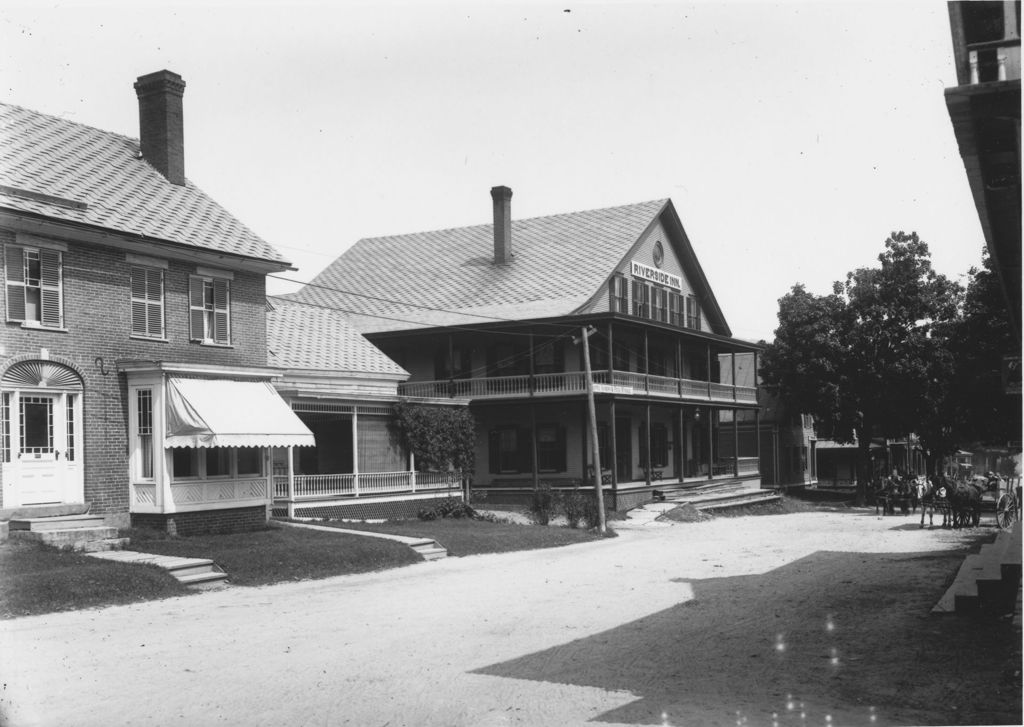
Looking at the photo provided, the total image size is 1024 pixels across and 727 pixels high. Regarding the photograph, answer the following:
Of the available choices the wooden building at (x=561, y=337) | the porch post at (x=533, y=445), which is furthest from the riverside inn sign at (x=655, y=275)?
the porch post at (x=533, y=445)

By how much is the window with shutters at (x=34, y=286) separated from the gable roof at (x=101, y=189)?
31.0 inches

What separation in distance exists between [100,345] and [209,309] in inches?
119

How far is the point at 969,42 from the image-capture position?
800 centimetres

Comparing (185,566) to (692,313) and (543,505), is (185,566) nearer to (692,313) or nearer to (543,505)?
(543,505)

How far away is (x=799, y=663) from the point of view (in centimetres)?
1030

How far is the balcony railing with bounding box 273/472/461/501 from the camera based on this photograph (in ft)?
88.2

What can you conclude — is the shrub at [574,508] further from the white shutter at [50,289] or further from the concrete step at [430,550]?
the white shutter at [50,289]

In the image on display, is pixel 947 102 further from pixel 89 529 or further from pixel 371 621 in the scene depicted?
pixel 89 529

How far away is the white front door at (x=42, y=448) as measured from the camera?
713 inches

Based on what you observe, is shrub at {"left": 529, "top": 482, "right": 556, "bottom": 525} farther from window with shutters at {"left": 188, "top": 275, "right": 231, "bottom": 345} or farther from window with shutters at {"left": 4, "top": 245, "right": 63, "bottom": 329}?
window with shutters at {"left": 4, "top": 245, "right": 63, "bottom": 329}

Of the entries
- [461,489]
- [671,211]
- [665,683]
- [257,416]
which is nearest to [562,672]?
[665,683]

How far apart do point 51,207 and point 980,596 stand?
639 inches

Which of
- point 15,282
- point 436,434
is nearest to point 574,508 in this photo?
point 436,434

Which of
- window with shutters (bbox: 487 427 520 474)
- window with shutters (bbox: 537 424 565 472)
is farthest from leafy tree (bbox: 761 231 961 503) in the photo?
window with shutters (bbox: 487 427 520 474)
